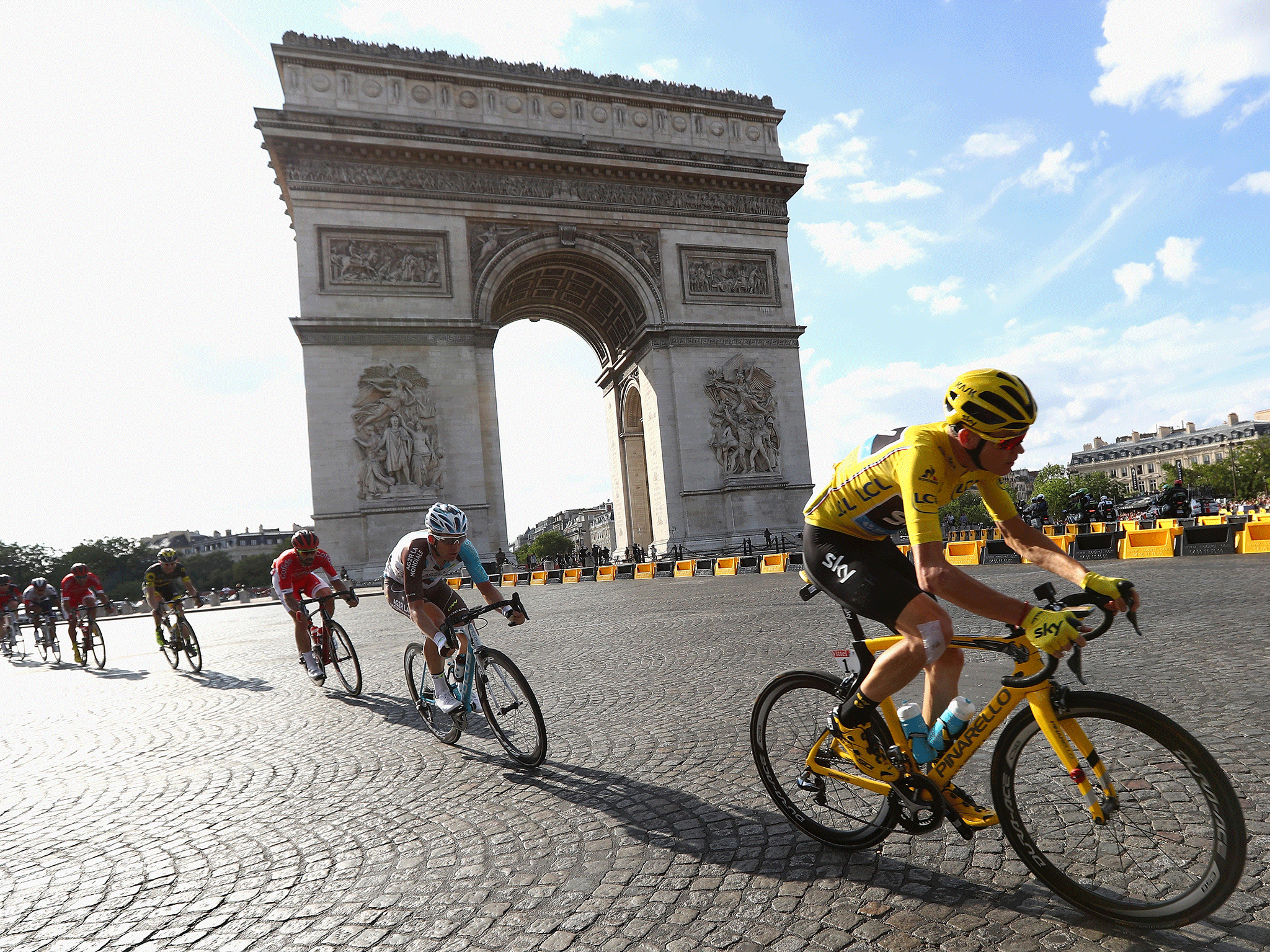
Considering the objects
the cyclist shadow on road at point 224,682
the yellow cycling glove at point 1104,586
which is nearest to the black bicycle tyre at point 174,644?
the cyclist shadow on road at point 224,682

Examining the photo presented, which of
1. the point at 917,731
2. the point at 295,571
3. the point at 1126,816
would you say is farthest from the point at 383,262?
the point at 1126,816

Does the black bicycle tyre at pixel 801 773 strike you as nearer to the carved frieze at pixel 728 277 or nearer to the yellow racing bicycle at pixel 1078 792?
the yellow racing bicycle at pixel 1078 792

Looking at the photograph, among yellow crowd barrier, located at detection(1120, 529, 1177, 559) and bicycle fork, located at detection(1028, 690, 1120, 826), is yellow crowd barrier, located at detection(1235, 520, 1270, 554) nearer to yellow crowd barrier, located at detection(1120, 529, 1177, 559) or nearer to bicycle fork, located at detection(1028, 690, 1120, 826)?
yellow crowd barrier, located at detection(1120, 529, 1177, 559)

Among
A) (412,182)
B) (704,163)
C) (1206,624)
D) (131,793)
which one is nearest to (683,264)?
(704,163)

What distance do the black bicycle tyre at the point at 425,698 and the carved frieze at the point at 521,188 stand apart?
938 inches

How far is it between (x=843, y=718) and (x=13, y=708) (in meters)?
9.24

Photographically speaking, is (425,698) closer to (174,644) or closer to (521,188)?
(174,644)

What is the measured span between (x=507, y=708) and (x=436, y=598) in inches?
47.8

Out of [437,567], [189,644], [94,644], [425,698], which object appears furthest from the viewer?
[94,644]

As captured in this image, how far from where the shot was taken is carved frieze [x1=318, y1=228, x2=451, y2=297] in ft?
82.2

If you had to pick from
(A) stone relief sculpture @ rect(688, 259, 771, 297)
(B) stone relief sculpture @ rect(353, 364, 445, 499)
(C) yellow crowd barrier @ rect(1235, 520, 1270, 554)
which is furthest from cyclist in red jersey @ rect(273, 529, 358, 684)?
(A) stone relief sculpture @ rect(688, 259, 771, 297)

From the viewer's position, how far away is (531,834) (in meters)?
3.20

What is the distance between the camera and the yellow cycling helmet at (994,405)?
2.39 m

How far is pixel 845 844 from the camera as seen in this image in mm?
2781
